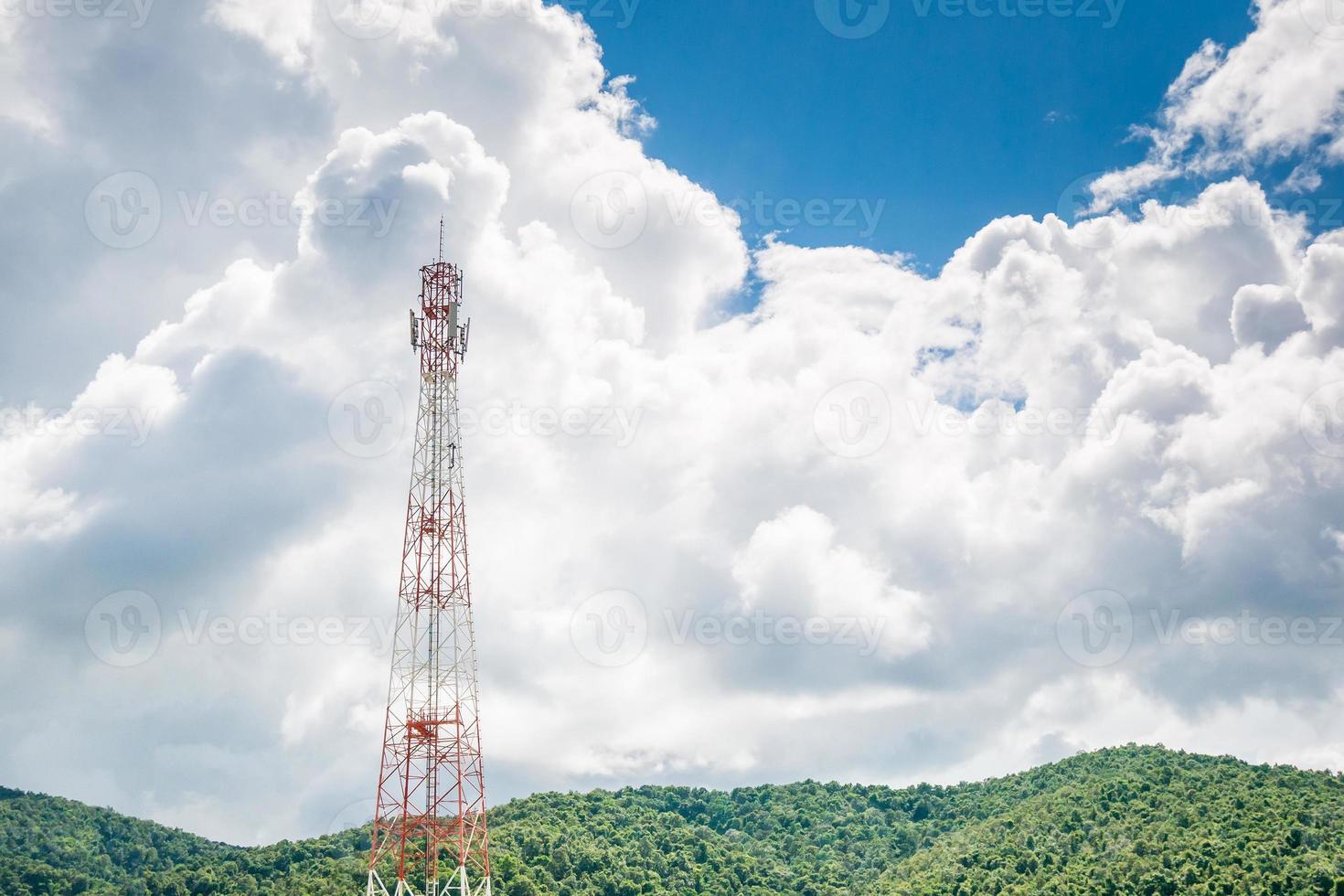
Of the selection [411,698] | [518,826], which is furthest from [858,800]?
[411,698]

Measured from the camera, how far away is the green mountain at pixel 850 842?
355 ft

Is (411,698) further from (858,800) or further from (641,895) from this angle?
(858,800)

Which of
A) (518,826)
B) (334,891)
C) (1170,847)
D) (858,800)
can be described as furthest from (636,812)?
(1170,847)

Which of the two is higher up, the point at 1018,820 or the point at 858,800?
the point at 858,800

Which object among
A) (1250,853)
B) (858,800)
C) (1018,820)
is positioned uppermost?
(858,800)

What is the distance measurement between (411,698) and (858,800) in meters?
137

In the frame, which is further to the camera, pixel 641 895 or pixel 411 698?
pixel 641 895

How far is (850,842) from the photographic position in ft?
547

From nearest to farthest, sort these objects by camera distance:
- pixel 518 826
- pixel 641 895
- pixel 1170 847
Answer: pixel 1170 847, pixel 641 895, pixel 518 826

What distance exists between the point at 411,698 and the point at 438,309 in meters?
21.2

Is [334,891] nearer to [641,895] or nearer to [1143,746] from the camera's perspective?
[641,895]

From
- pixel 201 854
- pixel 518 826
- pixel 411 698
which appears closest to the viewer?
pixel 411 698

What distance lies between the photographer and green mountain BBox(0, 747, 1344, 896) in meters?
108

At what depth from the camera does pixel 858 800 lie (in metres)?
186
